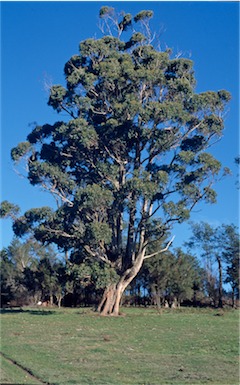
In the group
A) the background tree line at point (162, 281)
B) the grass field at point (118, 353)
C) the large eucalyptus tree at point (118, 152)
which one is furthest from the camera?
the background tree line at point (162, 281)

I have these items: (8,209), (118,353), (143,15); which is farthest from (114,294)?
(143,15)

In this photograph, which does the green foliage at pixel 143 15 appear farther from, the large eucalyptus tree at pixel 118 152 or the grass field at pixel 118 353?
the grass field at pixel 118 353

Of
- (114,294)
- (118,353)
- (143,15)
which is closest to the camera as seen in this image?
(118,353)

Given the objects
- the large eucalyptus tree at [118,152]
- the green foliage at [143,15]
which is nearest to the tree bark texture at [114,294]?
the large eucalyptus tree at [118,152]

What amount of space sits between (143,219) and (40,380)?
790 inches

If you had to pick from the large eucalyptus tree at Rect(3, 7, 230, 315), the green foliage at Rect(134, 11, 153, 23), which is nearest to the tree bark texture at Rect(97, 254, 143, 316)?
the large eucalyptus tree at Rect(3, 7, 230, 315)

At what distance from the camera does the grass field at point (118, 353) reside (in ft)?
39.6

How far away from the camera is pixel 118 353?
15.8 meters

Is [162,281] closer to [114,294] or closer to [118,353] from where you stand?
[114,294]

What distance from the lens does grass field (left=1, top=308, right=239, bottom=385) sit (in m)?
12.1

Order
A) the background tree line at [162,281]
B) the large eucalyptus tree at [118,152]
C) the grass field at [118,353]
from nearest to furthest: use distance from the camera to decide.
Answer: the grass field at [118,353], the large eucalyptus tree at [118,152], the background tree line at [162,281]

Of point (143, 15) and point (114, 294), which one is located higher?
point (143, 15)

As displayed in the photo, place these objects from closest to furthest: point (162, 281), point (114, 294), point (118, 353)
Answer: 1. point (118, 353)
2. point (114, 294)
3. point (162, 281)

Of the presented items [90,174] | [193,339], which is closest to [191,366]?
[193,339]
